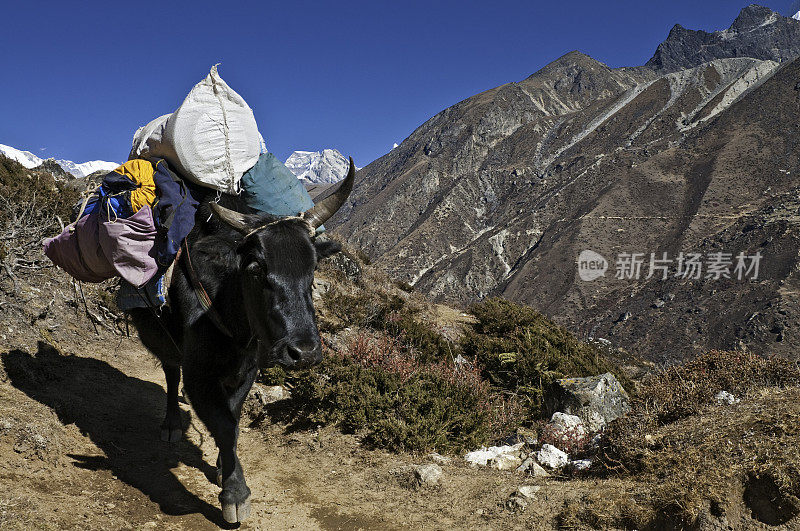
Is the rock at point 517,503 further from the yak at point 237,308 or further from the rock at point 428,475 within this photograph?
the yak at point 237,308

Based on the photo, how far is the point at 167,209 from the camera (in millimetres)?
3717

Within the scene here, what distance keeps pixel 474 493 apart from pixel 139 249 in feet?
10.0

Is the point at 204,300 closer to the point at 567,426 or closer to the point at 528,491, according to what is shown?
the point at 528,491

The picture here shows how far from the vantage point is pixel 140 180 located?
3797 mm

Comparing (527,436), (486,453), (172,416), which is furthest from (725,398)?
(172,416)

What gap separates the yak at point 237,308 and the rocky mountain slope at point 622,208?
48.3m

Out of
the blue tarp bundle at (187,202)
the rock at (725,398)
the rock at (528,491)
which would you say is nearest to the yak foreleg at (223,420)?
the blue tarp bundle at (187,202)

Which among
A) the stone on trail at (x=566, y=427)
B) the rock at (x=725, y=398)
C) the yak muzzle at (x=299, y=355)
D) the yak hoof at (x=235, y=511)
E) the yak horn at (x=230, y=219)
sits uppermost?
the yak horn at (x=230, y=219)

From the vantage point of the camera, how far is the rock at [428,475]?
3896mm

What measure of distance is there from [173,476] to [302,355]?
7.12 ft

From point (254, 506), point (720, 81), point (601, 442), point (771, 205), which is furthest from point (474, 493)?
point (720, 81)

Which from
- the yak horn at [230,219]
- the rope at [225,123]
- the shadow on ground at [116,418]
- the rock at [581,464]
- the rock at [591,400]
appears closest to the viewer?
the yak horn at [230,219]

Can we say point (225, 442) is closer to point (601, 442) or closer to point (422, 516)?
point (422, 516)

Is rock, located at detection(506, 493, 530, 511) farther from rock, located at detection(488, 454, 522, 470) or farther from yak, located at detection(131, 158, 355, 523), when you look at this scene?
yak, located at detection(131, 158, 355, 523)
